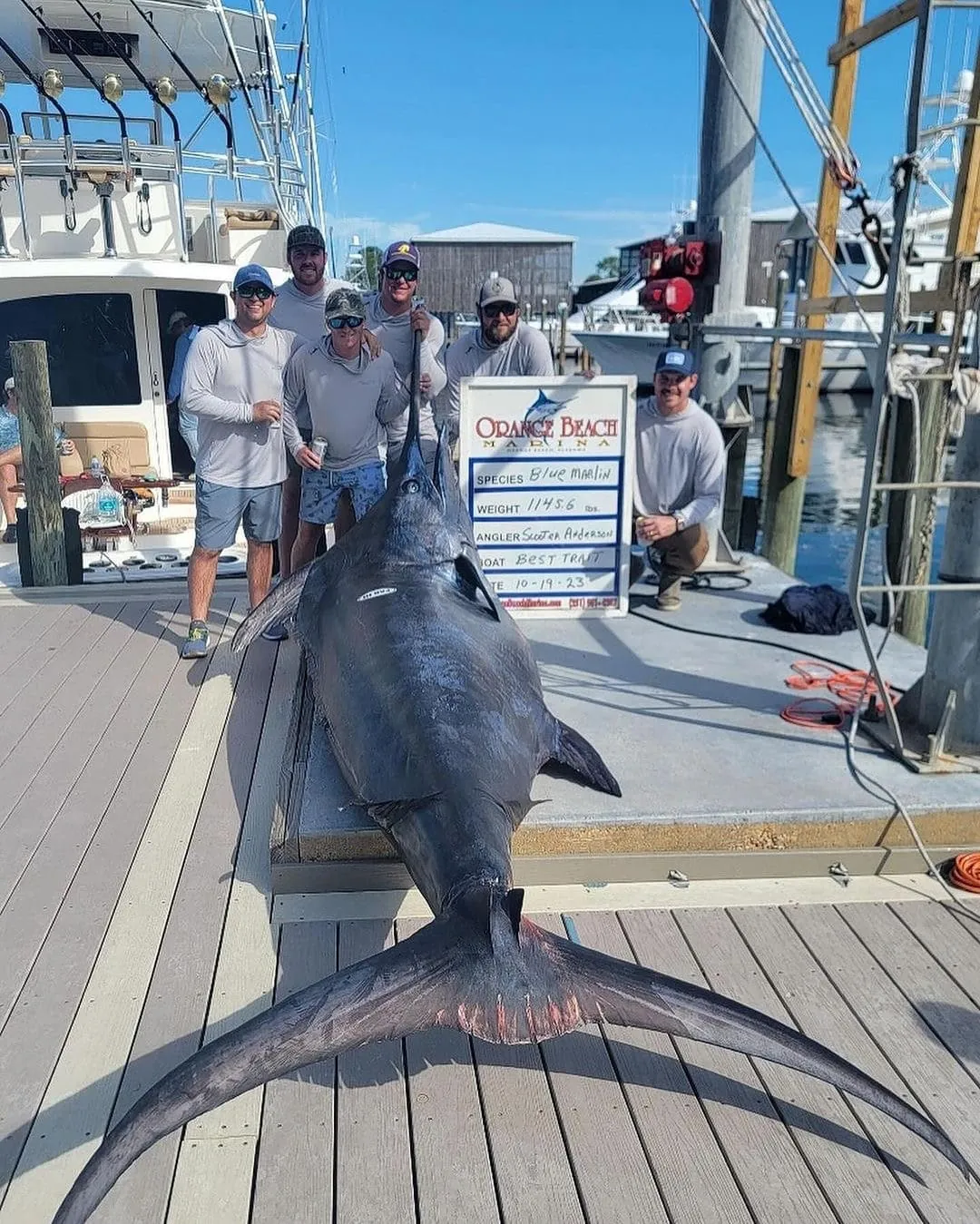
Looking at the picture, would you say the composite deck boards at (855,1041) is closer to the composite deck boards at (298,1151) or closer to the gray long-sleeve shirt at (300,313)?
the composite deck boards at (298,1151)

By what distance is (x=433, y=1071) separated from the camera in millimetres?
2086

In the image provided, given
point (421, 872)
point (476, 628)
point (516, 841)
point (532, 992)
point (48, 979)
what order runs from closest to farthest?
point (532, 992) < point (421, 872) < point (48, 979) < point (516, 841) < point (476, 628)

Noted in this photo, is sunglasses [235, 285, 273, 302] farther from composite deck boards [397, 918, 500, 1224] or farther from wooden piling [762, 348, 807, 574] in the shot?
wooden piling [762, 348, 807, 574]

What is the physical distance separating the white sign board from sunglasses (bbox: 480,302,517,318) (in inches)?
13.6

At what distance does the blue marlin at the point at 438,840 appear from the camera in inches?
62.6

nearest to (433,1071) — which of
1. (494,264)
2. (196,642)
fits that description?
(196,642)

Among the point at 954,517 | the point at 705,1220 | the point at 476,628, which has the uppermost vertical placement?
the point at 954,517

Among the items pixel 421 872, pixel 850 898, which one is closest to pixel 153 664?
pixel 421 872

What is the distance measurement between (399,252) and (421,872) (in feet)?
11.2

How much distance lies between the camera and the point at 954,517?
3.12m

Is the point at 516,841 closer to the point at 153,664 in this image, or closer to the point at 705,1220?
the point at 705,1220

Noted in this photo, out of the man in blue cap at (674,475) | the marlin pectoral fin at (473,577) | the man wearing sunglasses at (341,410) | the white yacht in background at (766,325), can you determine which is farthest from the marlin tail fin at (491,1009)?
the white yacht in background at (766,325)

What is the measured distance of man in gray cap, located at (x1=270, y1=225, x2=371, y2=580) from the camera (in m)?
4.93

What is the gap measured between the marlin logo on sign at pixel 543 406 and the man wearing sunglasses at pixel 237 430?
1169 millimetres
